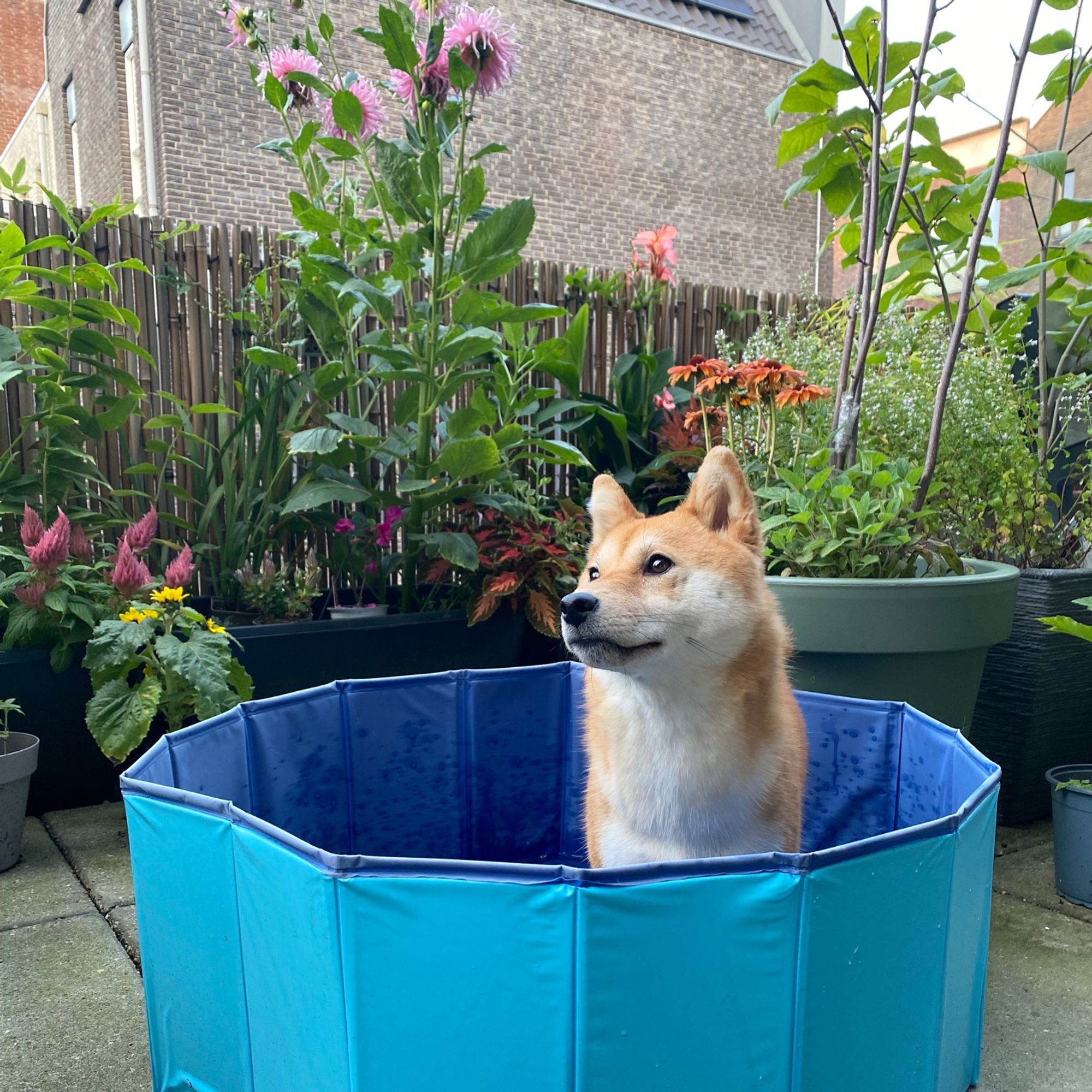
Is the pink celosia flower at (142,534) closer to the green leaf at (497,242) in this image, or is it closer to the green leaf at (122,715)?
the green leaf at (122,715)

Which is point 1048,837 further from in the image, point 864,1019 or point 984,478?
point 864,1019

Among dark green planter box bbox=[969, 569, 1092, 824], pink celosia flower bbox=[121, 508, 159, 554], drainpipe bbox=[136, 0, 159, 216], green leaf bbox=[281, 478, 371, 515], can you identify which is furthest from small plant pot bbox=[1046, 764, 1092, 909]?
drainpipe bbox=[136, 0, 159, 216]

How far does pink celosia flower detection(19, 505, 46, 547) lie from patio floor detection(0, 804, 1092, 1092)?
77 cm

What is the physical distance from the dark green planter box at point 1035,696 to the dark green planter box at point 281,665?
56.4 inches

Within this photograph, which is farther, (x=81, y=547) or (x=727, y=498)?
(x=81, y=547)

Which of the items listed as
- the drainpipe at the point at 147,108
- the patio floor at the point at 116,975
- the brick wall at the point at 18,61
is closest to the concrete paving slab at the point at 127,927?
the patio floor at the point at 116,975

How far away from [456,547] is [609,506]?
1083 mm

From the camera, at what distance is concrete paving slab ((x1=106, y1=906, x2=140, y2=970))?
1.78 metres

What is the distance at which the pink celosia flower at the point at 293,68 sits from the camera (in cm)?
261

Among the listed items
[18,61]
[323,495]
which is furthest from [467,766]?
[18,61]

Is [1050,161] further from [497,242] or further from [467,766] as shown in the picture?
[467,766]

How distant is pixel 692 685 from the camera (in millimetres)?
1341

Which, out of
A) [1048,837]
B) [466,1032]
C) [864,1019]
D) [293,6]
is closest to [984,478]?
[1048,837]

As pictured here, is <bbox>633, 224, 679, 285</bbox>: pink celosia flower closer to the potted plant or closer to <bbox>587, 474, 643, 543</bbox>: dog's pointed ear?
<bbox>587, 474, 643, 543</bbox>: dog's pointed ear
